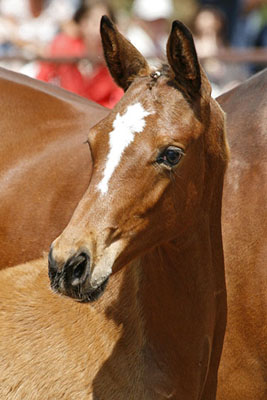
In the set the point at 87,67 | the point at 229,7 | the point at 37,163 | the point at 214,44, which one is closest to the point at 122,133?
the point at 37,163

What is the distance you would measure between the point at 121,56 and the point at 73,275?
3.19 ft

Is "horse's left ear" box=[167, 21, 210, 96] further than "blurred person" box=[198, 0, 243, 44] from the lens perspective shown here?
No

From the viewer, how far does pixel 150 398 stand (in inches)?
126

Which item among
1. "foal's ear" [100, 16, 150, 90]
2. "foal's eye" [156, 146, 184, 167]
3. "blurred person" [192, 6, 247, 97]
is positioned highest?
"foal's ear" [100, 16, 150, 90]

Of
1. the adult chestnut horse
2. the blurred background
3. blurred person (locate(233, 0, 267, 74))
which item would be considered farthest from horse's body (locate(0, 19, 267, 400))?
blurred person (locate(233, 0, 267, 74))

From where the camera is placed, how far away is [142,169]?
3.01 metres

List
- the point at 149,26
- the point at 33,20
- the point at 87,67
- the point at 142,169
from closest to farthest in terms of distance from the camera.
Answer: the point at 142,169
the point at 87,67
the point at 149,26
the point at 33,20

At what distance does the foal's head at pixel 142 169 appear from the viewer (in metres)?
2.86

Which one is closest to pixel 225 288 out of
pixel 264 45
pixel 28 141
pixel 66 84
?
pixel 28 141

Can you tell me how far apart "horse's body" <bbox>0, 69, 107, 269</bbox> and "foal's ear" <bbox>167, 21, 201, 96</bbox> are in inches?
41.4

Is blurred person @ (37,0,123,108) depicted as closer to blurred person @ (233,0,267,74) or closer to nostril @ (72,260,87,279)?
blurred person @ (233,0,267,74)

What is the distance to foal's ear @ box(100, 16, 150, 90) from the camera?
130 inches

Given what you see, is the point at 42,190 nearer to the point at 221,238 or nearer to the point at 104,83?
the point at 221,238

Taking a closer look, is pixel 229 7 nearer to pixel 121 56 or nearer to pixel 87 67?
pixel 87 67
